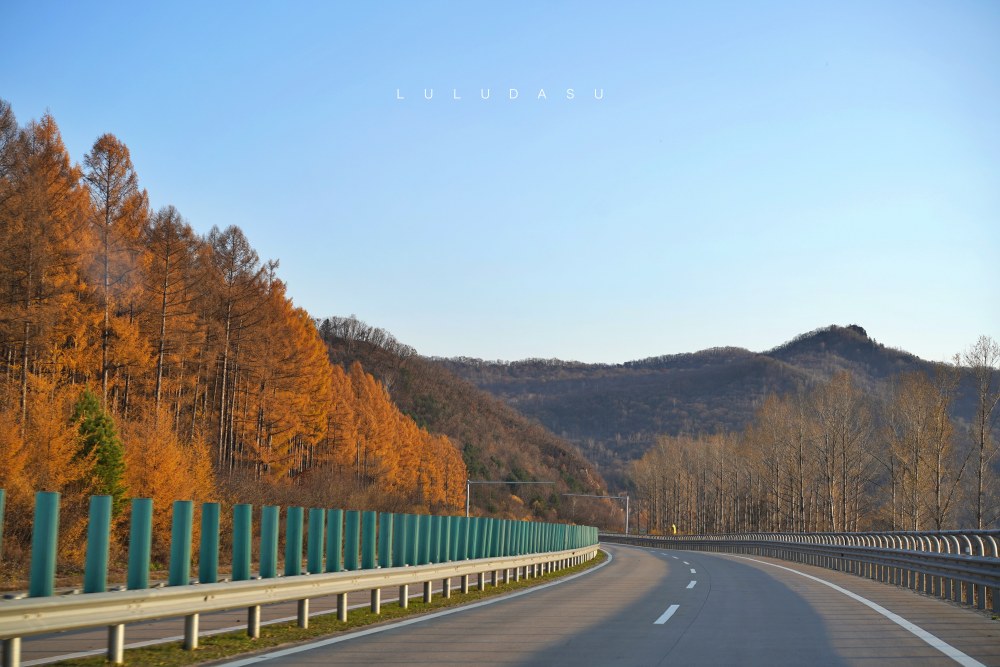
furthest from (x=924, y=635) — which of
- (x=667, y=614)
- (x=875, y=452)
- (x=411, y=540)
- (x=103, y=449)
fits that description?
(x=875, y=452)

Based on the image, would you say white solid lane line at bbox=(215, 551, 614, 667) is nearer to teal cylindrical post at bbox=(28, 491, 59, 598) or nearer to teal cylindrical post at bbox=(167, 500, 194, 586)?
teal cylindrical post at bbox=(167, 500, 194, 586)

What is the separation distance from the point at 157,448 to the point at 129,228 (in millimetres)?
15434

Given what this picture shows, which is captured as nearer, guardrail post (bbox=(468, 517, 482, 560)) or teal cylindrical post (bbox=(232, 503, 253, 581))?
teal cylindrical post (bbox=(232, 503, 253, 581))

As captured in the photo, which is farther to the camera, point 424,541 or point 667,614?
point 424,541

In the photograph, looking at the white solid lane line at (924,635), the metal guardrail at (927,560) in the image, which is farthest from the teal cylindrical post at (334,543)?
the metal guardrail at (927,560)

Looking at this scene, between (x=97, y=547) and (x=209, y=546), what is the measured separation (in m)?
2.10

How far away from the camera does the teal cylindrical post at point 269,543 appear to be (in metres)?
11.7

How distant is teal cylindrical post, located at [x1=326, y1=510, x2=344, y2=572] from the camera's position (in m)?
13.6

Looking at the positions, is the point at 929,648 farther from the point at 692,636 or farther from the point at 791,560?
the point at 791,560

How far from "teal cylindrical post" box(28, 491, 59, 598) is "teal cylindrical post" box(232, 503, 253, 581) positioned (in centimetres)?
315

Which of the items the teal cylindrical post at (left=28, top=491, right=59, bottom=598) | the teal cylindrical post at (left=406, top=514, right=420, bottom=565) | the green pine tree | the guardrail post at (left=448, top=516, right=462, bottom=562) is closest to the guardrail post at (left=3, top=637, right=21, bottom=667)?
the teal cylindrical post at (left=28, top=491, right=59, bottom=598)

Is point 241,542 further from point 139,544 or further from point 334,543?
point 334,543

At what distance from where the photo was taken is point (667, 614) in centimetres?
1430

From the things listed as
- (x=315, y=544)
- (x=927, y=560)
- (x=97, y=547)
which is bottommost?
(x=927, y=560)
